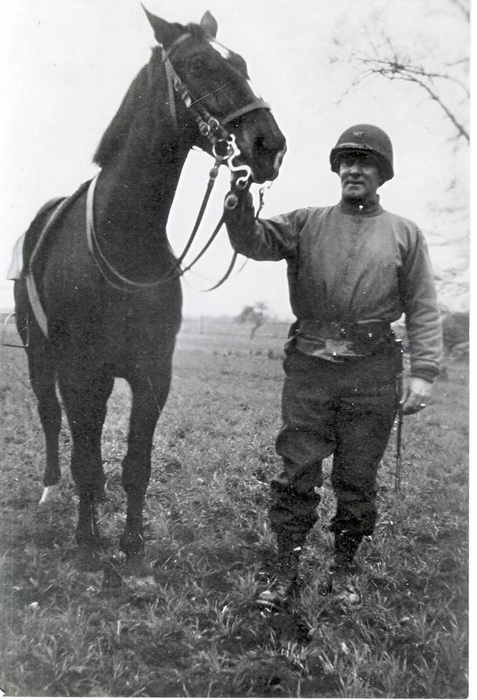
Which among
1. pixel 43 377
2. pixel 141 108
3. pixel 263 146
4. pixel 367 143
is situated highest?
pixel 141 108

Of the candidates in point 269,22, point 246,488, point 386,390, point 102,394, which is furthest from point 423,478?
point 269,22

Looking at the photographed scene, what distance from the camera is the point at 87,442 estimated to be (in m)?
2.70

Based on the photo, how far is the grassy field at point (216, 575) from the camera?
2.24 m

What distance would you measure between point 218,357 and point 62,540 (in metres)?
A: 1.49

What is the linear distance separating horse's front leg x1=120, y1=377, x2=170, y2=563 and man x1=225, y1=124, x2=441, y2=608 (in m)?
0.60

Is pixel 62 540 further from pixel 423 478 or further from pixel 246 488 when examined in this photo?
pixel 423 478

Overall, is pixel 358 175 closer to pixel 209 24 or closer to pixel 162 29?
pixel 209 24

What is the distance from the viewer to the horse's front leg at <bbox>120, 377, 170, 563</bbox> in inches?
105

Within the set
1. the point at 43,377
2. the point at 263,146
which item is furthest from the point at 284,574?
the point at 263,146

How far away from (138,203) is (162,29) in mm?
672

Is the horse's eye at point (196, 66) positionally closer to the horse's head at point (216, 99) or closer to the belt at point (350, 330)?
the horse's head at point (216, 99)

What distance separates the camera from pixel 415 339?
2.59m

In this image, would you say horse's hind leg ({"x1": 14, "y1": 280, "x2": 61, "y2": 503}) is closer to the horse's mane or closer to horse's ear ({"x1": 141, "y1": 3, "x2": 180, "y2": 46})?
the horse's mane

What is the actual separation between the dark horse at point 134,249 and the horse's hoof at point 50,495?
0.04m
